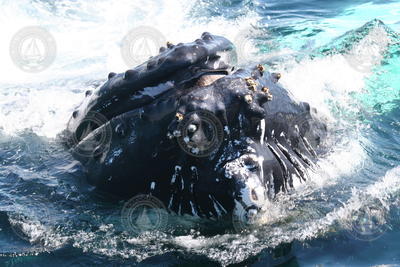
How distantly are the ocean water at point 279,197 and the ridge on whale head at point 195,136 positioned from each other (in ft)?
1.07

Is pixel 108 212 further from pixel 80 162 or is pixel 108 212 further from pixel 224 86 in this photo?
pixel 224 86

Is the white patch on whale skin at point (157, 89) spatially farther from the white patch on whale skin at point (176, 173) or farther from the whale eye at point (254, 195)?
the whale eye at point (254, 195)

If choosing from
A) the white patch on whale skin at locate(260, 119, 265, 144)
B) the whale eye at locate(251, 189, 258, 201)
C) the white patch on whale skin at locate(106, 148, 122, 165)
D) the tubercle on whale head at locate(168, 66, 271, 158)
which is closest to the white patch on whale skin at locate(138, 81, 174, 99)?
the tubercle on whale head at locate(168, 66, 271, 158)

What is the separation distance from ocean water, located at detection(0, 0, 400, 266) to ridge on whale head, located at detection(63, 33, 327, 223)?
33cm

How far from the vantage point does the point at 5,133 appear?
7.23 meters

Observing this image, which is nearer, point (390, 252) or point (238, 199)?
point (238, 199)

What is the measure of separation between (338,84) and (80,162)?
5308 millimetres

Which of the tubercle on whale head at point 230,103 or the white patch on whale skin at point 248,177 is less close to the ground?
the tubercle on whale head at point 230,103

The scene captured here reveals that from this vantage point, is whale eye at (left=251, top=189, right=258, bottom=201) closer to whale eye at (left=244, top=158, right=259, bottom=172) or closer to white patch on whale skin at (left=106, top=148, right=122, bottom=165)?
whale eye at (left=244, top=158, right=259, bottom=172)

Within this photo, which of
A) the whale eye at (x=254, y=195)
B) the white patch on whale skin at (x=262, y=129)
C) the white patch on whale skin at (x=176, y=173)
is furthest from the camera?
the white patch on whale skin at (x=262, y=129)

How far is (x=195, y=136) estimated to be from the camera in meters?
4.35

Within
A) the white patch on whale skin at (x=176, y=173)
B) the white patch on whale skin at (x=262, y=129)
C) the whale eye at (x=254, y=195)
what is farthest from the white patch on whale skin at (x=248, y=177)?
the white patch on whale skin at (x=176, y=173)

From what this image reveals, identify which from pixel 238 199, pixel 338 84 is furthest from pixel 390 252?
Result: pixel 338 84

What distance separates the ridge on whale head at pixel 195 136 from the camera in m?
4.41
